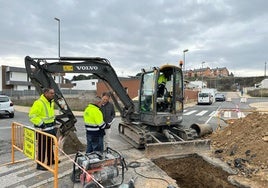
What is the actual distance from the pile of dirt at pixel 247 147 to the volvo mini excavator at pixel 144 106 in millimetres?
869

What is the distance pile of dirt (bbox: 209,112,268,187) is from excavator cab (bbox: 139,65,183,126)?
6.06ft

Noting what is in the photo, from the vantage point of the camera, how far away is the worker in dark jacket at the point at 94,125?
21.8ft

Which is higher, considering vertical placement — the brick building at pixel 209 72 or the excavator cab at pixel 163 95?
the brick building at pixel 209 72

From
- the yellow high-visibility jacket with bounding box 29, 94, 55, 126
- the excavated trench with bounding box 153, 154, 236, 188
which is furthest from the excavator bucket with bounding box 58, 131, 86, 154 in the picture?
the excavated trench with bounding box 153, 154, 236, 188

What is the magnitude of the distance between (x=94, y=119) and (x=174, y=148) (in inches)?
115

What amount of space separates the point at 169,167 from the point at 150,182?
1.53 m

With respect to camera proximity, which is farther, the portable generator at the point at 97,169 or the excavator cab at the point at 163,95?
the excavator cab at the point at 163,95

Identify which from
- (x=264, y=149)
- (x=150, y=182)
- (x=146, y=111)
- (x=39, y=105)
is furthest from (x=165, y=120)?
(x=39, y=105)

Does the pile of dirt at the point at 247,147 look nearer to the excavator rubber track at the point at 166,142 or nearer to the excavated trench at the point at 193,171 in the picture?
the excavated trench at the point at 193,171

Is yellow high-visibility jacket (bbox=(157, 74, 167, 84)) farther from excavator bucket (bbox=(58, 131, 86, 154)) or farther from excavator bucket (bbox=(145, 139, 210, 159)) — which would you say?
excavator bucket (bbox=(58, 131, 86, 154))

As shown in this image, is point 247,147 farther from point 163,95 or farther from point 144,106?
point 144,106

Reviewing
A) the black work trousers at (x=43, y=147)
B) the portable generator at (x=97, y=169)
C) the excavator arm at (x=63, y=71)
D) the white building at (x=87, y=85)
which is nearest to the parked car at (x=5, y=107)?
the excavator arm at (x=63, y=71)

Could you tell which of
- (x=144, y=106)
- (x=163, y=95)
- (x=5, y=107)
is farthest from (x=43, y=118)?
(x=5, y=107)

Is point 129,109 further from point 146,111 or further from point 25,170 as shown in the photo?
point 25,170
